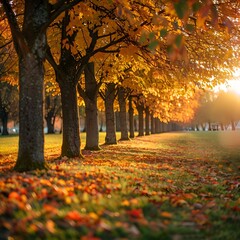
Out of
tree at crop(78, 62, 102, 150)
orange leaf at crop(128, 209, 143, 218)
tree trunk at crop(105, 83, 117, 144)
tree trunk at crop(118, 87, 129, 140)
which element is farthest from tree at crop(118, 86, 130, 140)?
orange leaf at crop(128, 209, 143, 218)

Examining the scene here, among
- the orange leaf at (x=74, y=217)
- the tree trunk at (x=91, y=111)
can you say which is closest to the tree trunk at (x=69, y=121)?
the tree trunk at (x=91, y=111)

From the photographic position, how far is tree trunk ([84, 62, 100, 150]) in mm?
18203

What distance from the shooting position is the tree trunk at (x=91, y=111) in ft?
59.7

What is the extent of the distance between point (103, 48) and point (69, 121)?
9.67 ft

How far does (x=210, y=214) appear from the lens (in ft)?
18.5

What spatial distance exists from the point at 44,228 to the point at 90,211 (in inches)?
33.6

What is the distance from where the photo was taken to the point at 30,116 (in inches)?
339

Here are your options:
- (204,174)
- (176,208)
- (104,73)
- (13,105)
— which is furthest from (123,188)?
(13,105)

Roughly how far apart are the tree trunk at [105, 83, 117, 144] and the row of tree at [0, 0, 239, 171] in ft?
0.24

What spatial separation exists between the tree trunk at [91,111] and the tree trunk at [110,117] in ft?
21.0

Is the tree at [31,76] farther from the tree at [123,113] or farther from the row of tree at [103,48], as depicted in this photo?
the tree at [123,113]

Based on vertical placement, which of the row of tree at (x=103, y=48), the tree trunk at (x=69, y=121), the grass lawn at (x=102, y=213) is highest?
the row of tree at (x=103, y=48)

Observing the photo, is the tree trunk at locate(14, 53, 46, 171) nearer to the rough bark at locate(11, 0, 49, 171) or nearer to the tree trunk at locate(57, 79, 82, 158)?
the rough bark at locate(11, 0, 49, 171)

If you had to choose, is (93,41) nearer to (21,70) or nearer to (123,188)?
(21,70)
